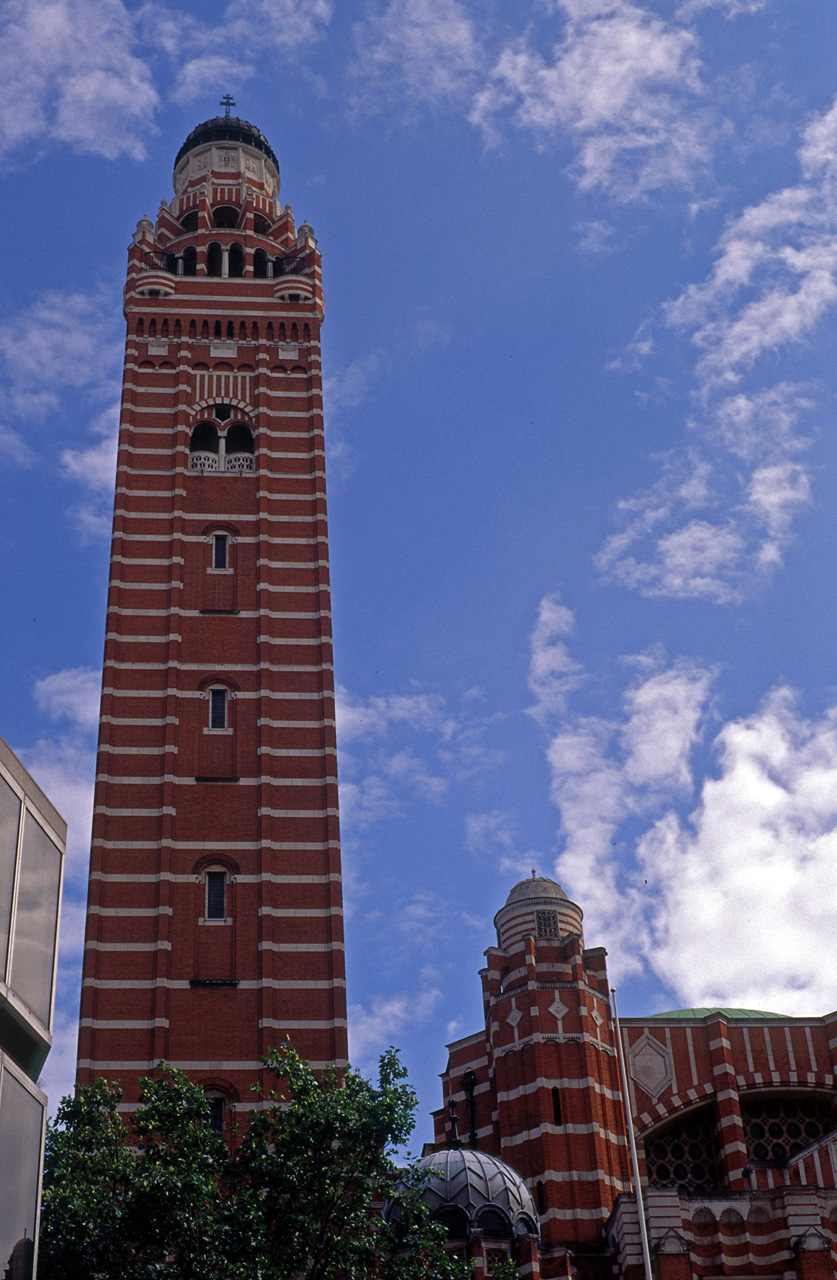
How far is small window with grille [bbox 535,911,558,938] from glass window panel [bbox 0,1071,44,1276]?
3444 centimetres

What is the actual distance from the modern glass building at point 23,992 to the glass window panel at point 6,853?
1cm

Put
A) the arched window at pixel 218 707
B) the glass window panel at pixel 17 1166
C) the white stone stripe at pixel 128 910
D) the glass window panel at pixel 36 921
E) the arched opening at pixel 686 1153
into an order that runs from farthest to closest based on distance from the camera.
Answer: the arched opening at pixel 686 1153 < the arched window at pixel 218 707 < the white stone stripe at pixel 128 910 < the glass window panel at pixel 36 921 < the glass window panel at pixel 17 1166

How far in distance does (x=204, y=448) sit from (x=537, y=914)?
863 inches

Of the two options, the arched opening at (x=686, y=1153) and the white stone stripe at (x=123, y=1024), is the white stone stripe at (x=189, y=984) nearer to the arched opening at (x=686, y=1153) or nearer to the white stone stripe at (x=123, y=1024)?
the white stone stripe at (x=123, y=1024)

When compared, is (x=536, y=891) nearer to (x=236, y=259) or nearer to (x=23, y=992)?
(x=236, y=259)

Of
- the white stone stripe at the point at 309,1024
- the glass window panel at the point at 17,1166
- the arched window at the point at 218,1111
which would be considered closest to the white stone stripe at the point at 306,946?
the white stone stripe at the point at 309,1024

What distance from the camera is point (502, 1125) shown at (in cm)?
4984

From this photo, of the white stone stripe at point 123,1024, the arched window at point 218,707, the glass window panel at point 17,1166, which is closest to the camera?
the glass window panel at point 17,1166

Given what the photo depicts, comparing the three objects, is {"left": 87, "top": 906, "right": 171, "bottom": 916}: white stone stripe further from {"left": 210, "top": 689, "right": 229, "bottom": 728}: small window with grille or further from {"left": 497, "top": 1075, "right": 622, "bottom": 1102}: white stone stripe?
{"left": 497, "top": 1075, "right": 622, "bottom": 1102}: white stone stripe

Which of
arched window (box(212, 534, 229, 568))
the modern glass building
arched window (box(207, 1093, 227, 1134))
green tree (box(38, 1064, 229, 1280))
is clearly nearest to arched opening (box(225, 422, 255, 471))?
arched window (box(212, 534, 229, 568))

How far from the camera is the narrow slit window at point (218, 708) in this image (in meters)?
50.7

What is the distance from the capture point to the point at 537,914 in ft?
183

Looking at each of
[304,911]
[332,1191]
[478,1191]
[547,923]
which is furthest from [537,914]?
[332,1191]

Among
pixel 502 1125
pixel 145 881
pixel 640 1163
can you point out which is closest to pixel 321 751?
pixel 145 881
